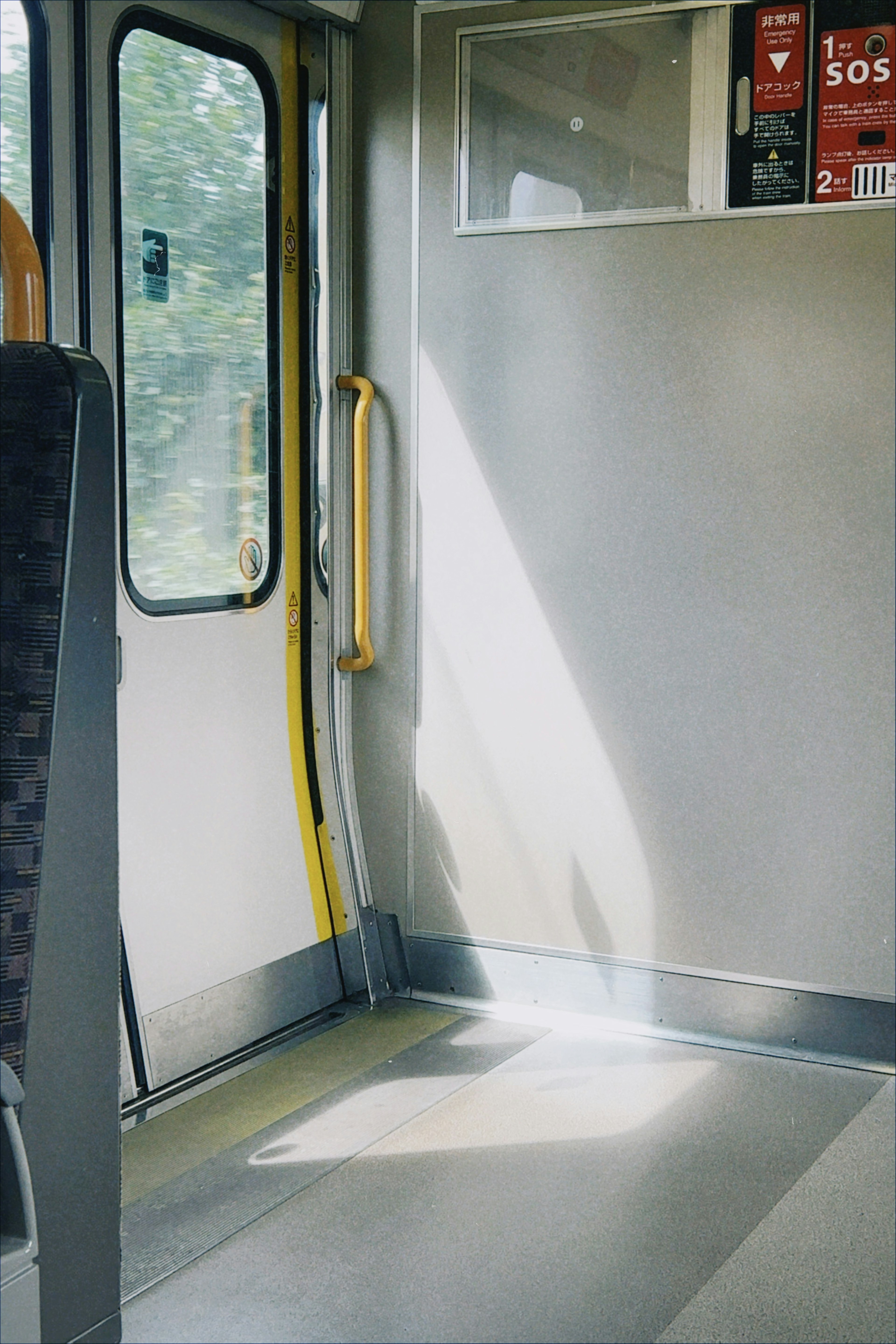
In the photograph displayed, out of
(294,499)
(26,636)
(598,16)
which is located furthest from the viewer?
(294,499)

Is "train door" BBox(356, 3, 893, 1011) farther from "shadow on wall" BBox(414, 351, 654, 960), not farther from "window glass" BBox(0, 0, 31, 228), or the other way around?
"window glass" BBox(0, 0, 31, 228)

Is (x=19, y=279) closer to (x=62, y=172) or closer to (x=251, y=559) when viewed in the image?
(x=62, y=172)

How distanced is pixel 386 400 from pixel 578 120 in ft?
3.02

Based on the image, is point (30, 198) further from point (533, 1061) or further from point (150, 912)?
point (533, 1061)

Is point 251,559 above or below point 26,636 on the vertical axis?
above

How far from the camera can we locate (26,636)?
4.19 feet

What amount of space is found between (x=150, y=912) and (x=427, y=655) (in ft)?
3.73

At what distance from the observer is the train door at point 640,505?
3.56m

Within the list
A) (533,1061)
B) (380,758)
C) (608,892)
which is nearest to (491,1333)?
(533,1061)

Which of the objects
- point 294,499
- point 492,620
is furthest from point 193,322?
point 492,620

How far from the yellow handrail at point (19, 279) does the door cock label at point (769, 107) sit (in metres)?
2.64

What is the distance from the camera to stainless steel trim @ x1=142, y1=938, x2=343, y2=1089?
3.45 m

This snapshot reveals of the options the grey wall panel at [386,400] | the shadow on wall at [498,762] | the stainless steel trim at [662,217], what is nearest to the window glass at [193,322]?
the grey wall panel at [386,400]

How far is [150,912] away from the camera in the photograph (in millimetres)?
3414
